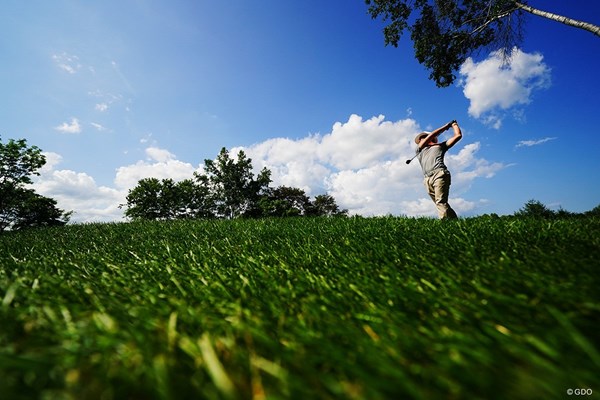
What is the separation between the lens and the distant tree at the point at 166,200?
4716cm

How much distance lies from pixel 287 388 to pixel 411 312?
92 cm

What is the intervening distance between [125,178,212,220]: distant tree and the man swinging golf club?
44.2 metres

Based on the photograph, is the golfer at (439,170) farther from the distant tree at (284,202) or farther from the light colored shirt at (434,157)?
the distant tree at (284,202)

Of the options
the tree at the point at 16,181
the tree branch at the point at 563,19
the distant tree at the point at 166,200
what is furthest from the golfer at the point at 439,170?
the distant tree at the point at 166,200

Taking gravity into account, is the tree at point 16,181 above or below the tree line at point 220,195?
below

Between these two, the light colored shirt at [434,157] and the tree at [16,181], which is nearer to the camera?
the light colored shirt at [434,157]

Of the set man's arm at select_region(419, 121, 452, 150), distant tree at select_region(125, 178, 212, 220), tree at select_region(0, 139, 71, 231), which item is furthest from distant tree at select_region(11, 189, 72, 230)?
man's arm at select_region(419, 121, 452, 150)

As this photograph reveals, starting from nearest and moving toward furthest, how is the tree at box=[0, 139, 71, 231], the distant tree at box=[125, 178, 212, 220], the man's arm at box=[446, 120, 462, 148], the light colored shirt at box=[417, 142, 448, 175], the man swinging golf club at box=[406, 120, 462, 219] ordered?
1. the man's arm at box=[446, 120, 462, 148]
2. the man swinging golf club at box=[406, 120, 462, 219]
3. the light colored shirt at box=[417, 142, 448, 175]
4. the tree at box=[0, 139, 71, 231]
5. the distant tree at box=[125, 178, 212, 220]

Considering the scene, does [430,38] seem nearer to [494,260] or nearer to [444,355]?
[494,260]

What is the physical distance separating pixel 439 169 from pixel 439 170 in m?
0.03

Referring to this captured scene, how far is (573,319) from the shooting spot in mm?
1143

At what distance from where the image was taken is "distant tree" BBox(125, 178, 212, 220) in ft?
155

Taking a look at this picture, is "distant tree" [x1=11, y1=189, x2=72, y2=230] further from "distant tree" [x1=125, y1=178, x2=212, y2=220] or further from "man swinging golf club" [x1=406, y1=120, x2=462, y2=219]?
"man swinging golf club" [x1=406, y1=120, x2=462, y2=219]

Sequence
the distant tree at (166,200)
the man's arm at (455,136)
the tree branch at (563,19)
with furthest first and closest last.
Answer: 1. the distant tree at (166,200)
2. the tree branch at (563,19)
3. the man's arm at (455,136)
